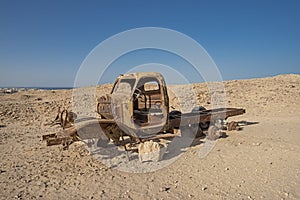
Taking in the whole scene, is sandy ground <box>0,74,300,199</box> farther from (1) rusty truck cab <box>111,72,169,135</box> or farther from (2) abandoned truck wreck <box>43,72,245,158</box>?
(1) rusty truck cab <box>111,72,169,135</box>

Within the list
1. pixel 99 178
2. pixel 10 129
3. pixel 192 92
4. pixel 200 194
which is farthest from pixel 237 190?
pixel 192 92

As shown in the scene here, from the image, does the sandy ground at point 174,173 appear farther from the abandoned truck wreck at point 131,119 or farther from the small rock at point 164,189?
the abandoned truck wreck at point 131,119

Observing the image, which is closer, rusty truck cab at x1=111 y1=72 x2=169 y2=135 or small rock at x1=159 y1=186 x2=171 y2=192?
small rock at x1=159 y1=186 x2=171 y2=192

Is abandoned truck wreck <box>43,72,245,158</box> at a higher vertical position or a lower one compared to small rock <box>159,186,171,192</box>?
higher

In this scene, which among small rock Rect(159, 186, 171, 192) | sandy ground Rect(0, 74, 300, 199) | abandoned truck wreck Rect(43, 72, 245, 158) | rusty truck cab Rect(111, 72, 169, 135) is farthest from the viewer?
rusty truck cab Rect(111, 72, 169, 135)

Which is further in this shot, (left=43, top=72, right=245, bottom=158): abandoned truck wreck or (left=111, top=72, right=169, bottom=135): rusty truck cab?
(left=111, top=72, right=169, bottom=135): rusty truck cab

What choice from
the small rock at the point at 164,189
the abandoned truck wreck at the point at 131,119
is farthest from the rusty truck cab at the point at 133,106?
the small rock at the point at 164,189

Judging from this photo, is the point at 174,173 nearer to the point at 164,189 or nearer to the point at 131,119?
the point at 164,189

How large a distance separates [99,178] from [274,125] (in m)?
7.88

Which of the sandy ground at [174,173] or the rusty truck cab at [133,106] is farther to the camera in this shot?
the rusty truck cab at [133,106]

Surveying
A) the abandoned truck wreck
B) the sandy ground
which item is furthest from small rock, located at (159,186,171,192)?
the abandoned truck wreck

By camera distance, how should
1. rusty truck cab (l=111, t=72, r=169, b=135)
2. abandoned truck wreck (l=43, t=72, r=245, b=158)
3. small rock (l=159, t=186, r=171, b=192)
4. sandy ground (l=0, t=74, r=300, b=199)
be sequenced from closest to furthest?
sandy ground (l=0, t=74, r=300, b=199), small rock (l=159, t=186, r=171, b=192), abandoned truck wreck (l=43, t=72, r=245, b=158), rusty truck cab (l=111, t=72, r=169, b=135)

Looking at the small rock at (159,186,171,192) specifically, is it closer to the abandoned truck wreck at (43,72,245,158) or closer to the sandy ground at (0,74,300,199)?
the sandy ground at (0,74,300,199)

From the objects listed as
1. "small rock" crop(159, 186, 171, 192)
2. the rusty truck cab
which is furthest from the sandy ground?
the rusty truck cab
